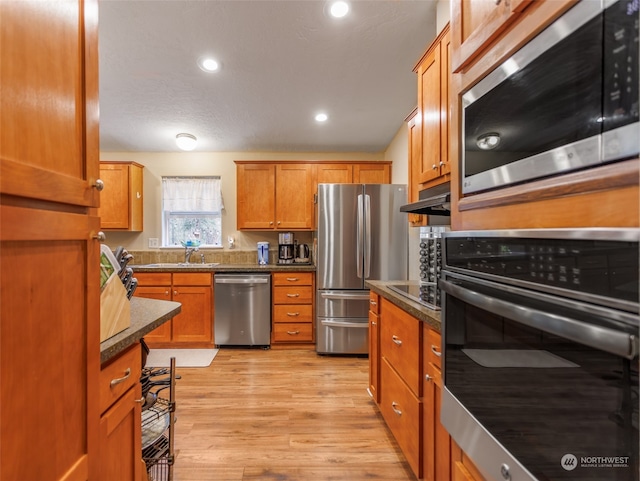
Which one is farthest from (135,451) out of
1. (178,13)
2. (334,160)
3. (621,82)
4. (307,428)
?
(334,160)

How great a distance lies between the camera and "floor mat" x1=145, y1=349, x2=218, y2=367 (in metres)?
3.05

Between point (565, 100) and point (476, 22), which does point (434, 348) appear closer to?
point (565, 100)

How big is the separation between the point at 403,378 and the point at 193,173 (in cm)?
389

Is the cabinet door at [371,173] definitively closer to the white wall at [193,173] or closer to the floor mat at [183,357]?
the white wall at [193,173]

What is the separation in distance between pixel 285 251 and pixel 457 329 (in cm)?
326

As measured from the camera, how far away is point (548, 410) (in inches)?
23.6

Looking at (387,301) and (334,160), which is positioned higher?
(334,160)

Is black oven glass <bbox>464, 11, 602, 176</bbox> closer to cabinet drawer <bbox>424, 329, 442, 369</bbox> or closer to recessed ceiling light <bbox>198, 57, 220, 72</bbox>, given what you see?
cabinet drawer <bbox>424, 329, 442, 369</bbox>

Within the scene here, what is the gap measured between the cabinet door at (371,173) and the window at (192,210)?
1.96 m

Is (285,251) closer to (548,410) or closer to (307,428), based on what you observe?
(307,428)

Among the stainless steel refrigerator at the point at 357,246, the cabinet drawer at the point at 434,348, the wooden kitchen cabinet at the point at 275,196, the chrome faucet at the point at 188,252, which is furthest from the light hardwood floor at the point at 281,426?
the wooden kitchen cabinet at the point at 275,196

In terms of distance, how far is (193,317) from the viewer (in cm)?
351

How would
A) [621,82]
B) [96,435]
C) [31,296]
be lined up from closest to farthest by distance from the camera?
[621,82]
[31,296]
[96,435]

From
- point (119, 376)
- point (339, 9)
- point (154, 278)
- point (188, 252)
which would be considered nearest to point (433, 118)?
point (339, 9)
